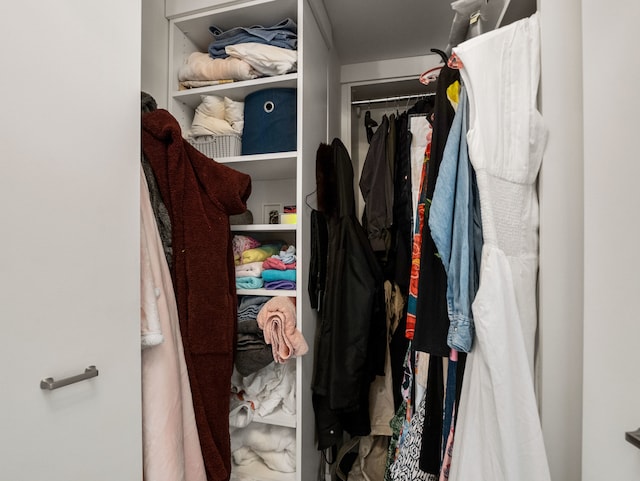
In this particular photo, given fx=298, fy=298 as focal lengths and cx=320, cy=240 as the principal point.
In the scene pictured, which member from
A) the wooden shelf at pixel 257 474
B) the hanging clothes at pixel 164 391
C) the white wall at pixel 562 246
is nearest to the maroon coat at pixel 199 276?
the hanging clothes at pixel 164 391

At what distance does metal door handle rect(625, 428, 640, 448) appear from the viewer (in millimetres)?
439

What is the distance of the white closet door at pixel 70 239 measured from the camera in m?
0.45

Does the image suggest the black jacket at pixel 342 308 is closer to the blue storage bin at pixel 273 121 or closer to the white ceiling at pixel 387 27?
the blue storage bin at pixel 273 121

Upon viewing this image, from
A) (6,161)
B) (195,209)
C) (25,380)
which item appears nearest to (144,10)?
(195,209)

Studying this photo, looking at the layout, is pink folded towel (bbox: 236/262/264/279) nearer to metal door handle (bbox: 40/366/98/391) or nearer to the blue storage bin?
the blue storage bin

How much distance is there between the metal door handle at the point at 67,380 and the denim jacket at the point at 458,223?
0.72 m

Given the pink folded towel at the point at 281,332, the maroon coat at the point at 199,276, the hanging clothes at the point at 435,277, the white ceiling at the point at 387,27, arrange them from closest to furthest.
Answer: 1. the hanging clothes at the point at 435,277
2. the maroon coat at the point at 199,276
3. the pink folded towel at the point at 281,332
4. the white ceiling at the point at 387,27

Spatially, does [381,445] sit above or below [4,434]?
below

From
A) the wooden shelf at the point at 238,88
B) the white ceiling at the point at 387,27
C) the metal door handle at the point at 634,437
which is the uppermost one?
the white ceiling at the point at 387,27

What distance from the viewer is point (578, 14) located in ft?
2.16

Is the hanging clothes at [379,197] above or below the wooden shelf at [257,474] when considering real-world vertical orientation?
above

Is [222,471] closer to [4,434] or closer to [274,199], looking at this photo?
[4,434]

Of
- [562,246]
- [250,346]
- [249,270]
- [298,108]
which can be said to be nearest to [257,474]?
[250,346]

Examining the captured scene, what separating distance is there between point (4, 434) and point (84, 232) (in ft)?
1.06
